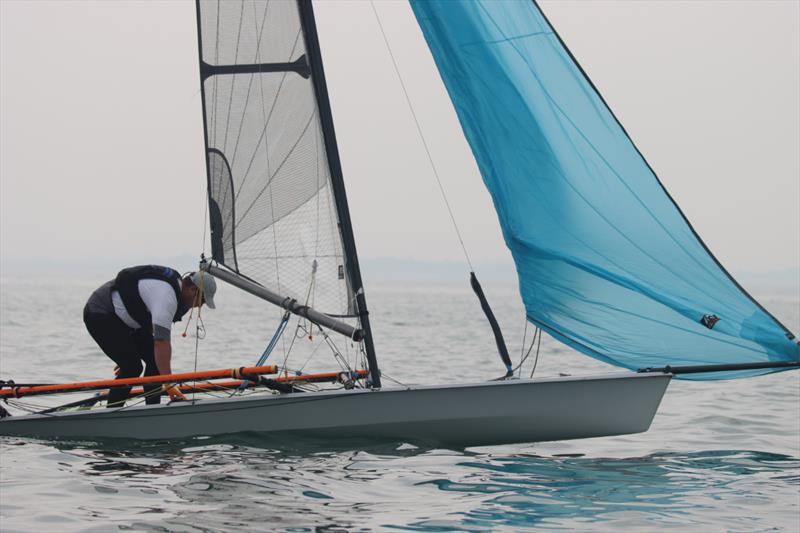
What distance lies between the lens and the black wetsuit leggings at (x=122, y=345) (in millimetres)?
8352

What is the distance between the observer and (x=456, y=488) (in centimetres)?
685

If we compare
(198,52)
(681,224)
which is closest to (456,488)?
(681,224)

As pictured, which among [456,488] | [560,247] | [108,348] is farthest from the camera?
[108,348]

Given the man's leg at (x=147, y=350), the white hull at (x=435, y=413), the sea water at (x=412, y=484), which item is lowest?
the sea water at (x=412, y=484)

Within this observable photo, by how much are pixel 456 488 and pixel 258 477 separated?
134 centimetres

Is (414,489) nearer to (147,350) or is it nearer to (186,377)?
(186,377)

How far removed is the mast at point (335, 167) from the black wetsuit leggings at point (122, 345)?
182 centimetres

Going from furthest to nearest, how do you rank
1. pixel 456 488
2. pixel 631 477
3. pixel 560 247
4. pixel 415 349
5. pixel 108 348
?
pixel 415 349, pixel 108 348, pixel 560 247, pixel 631 477, pixel 456 488

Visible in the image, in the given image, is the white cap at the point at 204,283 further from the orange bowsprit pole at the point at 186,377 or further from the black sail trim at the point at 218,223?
the orange bowsprit pole at the point at 186,377

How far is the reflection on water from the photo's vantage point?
236 inches

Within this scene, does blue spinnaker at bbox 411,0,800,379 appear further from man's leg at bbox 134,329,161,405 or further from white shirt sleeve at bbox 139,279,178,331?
man's leg at bbox 134,329,161,405

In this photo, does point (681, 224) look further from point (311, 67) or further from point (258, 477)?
point (258, 477)

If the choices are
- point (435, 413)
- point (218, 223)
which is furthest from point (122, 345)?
point (435, 413)

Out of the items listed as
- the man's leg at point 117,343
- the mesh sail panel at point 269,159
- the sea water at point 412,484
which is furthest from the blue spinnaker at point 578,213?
the man's leg at point 117,343
